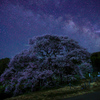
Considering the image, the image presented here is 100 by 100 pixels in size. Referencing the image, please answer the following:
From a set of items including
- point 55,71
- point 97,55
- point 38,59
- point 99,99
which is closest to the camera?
point 99,99

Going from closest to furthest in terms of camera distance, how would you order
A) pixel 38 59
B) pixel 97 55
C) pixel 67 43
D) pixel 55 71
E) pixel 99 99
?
pixel 99 99 → pixel 55 71 → pixel 38 59 → pixel 67 43 → pixel 97 55

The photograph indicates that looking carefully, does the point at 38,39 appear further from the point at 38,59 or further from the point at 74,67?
the point at 74,67

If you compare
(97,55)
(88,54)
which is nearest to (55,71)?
(88,54)

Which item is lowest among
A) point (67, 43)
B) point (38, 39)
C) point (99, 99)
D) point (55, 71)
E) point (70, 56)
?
point (99, 99)

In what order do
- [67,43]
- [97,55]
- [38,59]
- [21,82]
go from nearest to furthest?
[21,82]
[38,59]
[67,43]
[97,55]

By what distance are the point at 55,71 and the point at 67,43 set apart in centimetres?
406

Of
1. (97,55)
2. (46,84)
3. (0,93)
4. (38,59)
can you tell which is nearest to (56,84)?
(46,84)

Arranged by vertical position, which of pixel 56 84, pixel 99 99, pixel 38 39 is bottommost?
pixel 99 99

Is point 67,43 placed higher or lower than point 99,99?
higher

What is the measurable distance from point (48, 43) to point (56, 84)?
512 cm

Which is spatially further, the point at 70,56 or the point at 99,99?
the point at 70,56

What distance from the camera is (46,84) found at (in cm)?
1016

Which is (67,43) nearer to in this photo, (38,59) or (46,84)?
(38,59)

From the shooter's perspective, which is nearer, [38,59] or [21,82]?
[21,82]
